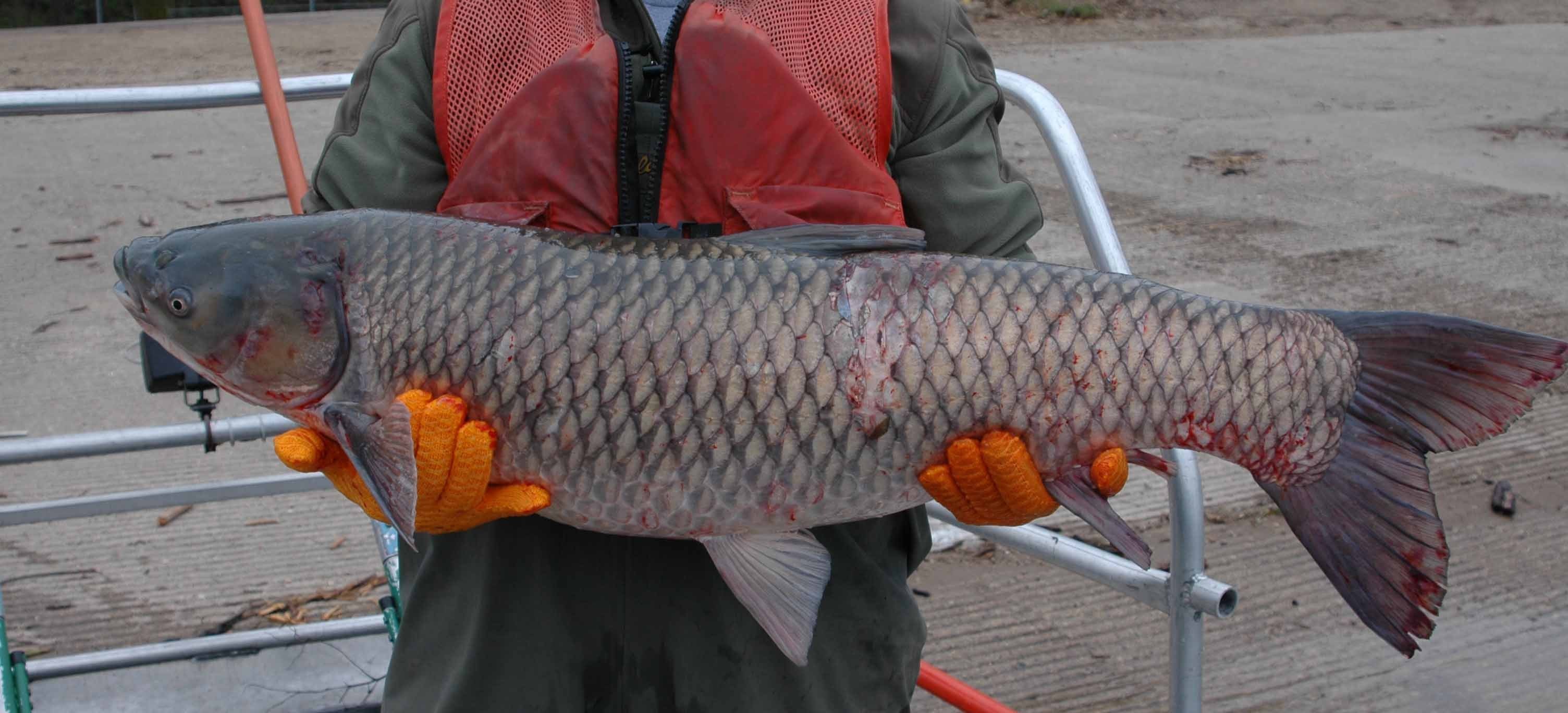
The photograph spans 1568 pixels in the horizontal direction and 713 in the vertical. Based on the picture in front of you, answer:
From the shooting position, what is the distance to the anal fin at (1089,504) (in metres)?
1.87

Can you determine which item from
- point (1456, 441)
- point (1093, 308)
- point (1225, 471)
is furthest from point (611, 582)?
point (1225, 471)

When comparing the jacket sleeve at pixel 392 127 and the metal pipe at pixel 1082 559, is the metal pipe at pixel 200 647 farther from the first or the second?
the jacket sleeve at pixel 392 127

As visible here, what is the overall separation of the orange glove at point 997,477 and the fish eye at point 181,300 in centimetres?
103

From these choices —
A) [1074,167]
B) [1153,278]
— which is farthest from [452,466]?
[1153,278]

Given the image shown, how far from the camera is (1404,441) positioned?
6.07 ft

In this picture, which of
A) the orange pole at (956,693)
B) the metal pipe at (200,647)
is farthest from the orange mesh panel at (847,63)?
the metal pipe at (200,647)

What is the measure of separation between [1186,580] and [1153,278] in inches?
172

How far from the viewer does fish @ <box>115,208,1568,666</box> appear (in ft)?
5.84

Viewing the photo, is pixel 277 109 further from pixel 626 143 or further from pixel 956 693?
pixel 956 693

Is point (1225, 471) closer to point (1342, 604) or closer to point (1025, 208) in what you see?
point (1342, 604)

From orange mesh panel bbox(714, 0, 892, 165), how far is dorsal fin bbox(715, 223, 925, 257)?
172mm

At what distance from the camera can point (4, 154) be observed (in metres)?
8.75

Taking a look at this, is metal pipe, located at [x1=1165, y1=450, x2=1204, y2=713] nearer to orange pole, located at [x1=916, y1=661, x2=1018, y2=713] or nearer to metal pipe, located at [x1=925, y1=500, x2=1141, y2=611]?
metal pipe, located at [x1=925, y1=500, x2=1141, y2=611]

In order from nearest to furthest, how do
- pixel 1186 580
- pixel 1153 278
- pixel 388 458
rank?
1. pixel 388 458
2. pixel 1186 580
3. pixel 1153 278
